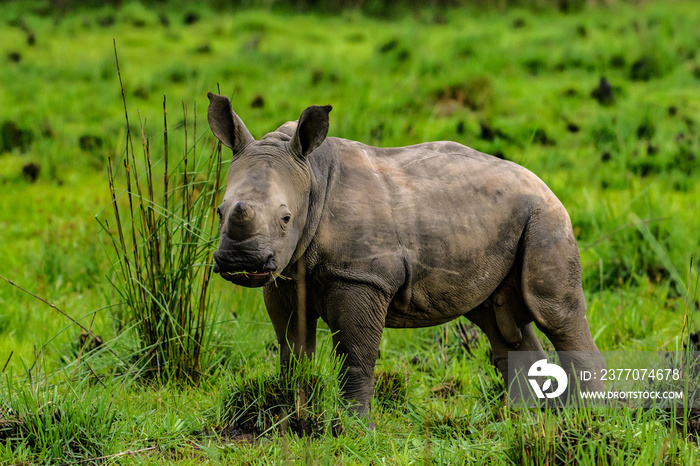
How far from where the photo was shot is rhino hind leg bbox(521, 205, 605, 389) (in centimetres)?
362

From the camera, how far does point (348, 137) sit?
7.10 metres

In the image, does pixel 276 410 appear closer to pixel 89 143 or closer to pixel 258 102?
pixel 89 143

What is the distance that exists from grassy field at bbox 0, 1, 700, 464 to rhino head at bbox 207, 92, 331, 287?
20.1 inches

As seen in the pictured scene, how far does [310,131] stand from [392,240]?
580 mm

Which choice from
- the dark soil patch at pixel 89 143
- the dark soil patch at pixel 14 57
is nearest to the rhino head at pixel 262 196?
the dark soil patch at pixel 89 143

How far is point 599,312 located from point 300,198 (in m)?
2.95

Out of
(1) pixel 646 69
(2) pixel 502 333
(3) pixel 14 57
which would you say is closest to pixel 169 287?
(2) pixel 502 333

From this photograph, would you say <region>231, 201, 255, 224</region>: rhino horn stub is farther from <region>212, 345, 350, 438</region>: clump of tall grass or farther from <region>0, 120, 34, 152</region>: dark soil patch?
<region>0, 120, 34, 152</region>: dark soil patch

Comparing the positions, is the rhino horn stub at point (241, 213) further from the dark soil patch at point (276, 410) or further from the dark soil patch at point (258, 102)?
the dark soil patch at point (258, 102)

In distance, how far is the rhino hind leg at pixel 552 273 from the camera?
11.9 ft

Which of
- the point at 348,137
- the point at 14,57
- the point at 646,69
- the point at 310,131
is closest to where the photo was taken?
the point at 310,131

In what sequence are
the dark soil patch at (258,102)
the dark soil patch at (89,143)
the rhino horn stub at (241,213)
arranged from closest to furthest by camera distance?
the rhino horn stub at (241,213) → the dark soil patch at (89,143) → the dark soil patch at (258,102)

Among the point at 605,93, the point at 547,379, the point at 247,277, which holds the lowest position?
the point at 547,379

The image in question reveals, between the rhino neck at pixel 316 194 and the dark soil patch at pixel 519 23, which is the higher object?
the dark soil patch at pixel 519 23
